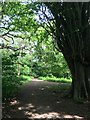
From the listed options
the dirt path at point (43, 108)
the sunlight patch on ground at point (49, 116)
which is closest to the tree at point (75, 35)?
the dirt path at point (43, 108)

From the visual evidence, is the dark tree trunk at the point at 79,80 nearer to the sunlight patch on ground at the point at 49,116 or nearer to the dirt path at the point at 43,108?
the dirt path at the point at 43,108

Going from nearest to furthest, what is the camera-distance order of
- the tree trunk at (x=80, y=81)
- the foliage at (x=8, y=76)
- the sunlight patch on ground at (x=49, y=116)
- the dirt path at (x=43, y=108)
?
1. the sunlight patch on ground at (x=49, y=116)
2. the dirt path at (x=43, y=108)
3. the foliage at (x=8, y=76)
4. the tree trunk at (x=80, y=81)

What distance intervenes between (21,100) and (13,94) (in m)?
0.80

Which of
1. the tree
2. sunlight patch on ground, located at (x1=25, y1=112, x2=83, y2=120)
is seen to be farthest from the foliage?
the tree

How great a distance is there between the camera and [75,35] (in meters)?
10.9

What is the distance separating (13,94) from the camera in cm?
1100

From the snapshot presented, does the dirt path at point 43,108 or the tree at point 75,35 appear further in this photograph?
the tree at point 75,35

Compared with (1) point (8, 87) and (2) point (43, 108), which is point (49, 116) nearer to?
(2) point (43, 108)

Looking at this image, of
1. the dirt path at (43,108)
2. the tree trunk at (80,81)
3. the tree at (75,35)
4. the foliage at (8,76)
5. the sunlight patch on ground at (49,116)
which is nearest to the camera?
the sunlight patch on ground at (49,116)

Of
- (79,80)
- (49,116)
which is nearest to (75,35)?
(79,80)

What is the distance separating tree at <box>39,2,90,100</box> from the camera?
10625 mm

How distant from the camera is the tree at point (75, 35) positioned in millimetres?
10625

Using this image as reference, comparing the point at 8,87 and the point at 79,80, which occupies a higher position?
the point at 79,80

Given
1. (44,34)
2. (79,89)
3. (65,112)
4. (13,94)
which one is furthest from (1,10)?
(65,112)
